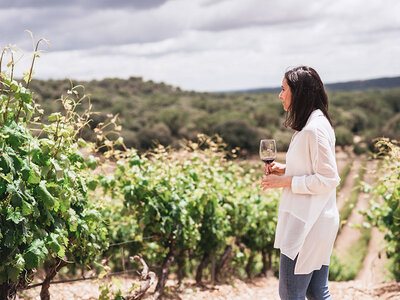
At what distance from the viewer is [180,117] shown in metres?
45.8

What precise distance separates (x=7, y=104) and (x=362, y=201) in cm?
2203

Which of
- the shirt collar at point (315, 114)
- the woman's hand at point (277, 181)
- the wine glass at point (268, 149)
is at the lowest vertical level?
the woman's hand at point (277, 181)

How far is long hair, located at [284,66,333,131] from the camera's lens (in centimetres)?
210

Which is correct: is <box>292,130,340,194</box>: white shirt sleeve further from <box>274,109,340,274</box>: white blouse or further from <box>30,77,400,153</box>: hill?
<box>30,77,400,153</box>: hill

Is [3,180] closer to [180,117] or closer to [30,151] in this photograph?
[30,151]

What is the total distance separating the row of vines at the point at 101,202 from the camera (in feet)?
7.34

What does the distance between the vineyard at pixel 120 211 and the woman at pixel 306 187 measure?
1120 mm

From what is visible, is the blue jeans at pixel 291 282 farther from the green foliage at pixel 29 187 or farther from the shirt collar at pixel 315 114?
the green foliage at pixel 29 187

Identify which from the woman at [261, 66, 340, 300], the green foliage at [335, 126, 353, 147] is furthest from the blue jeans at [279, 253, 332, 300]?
the green foliage at [335, 126, 353, 147]

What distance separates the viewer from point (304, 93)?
2.11 m

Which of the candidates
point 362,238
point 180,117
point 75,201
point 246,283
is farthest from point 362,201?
point 180,117

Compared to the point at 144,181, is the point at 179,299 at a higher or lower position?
lower

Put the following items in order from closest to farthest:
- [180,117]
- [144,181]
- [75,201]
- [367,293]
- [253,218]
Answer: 1. [75,201]
2. [144,181]
3. [367,293]
4. [253,218]
5. [180,117]

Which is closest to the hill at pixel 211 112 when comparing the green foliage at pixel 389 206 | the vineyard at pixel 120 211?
the vineyard at pixel 120 211
